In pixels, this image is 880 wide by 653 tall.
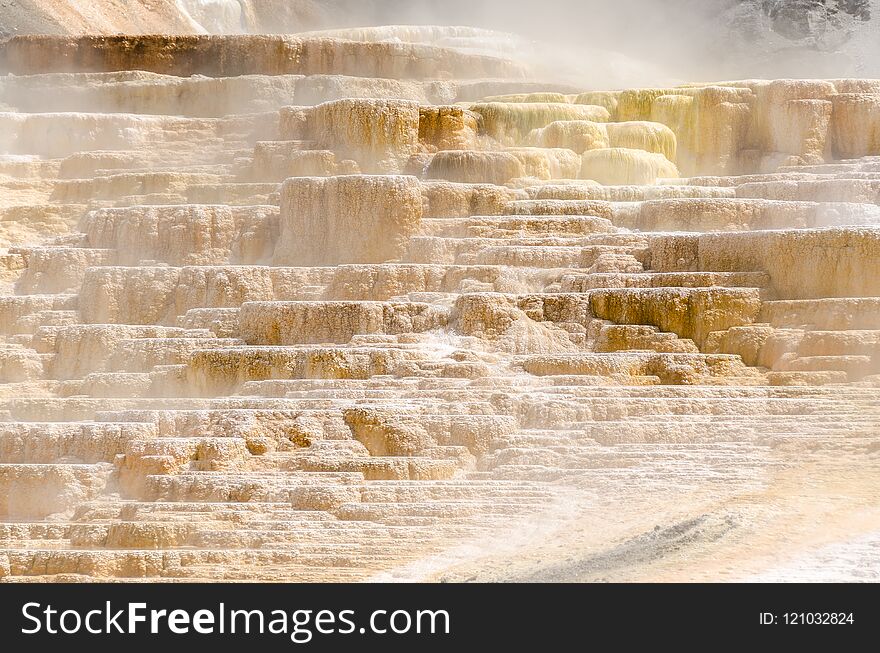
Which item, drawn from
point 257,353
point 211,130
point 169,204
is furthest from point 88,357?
point 211,130

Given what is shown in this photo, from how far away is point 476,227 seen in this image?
16.4 m

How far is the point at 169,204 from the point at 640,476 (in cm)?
913

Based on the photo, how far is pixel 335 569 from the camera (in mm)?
9859

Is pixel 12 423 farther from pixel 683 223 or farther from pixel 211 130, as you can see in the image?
pixel 211 130

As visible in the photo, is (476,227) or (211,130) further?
(211,130)

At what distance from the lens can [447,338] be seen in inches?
545

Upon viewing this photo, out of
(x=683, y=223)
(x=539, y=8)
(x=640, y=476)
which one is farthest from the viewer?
(x=539, y=8)

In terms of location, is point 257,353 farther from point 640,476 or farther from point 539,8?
point 539,8

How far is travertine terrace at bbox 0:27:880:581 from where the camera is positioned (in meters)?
10.3

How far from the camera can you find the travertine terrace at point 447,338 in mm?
10289

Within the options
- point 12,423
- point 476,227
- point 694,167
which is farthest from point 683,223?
point 12,423

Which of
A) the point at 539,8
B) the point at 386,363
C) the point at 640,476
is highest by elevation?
the point at 539,8
